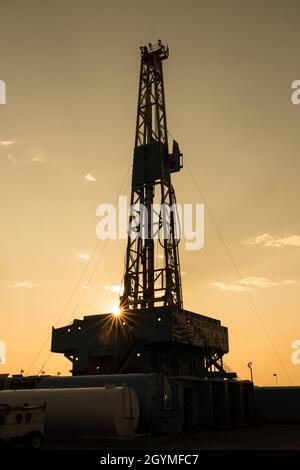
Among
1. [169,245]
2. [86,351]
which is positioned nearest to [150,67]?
[169,245]

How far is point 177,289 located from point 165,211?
9165 millimetres

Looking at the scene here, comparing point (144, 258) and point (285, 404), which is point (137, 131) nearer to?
point (144, 258)

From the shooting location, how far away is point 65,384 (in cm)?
3120

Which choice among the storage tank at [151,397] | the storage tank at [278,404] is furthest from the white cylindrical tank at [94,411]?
the storage tank at [278,404]

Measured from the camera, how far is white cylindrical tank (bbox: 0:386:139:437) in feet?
74.2

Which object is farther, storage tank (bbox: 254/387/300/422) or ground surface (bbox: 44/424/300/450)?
storage tank (bbox: 254/387/300/422)

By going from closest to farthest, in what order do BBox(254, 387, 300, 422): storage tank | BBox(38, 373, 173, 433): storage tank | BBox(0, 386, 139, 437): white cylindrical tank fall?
BBox(0, 386, 139, 437): white cylindrical tank < BBox(38, 373, 173, 433): storage tank < BBox(254, 387, 300, 422): storage tank

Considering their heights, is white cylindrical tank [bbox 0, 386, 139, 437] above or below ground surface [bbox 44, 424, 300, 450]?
above

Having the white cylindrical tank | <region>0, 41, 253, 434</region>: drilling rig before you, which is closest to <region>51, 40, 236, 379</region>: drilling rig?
<region>0, 41, 253, 434</region>: drilling rig

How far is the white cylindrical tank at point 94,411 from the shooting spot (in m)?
22.6

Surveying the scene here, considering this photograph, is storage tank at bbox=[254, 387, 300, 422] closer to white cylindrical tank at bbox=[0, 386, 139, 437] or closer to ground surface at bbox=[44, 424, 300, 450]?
ground surface at bbox=[44, 424, 300, 450]

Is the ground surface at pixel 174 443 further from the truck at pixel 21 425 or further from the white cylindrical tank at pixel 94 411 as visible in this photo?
the truck at pixel 21 425

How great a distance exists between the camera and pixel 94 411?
23.0 metres
